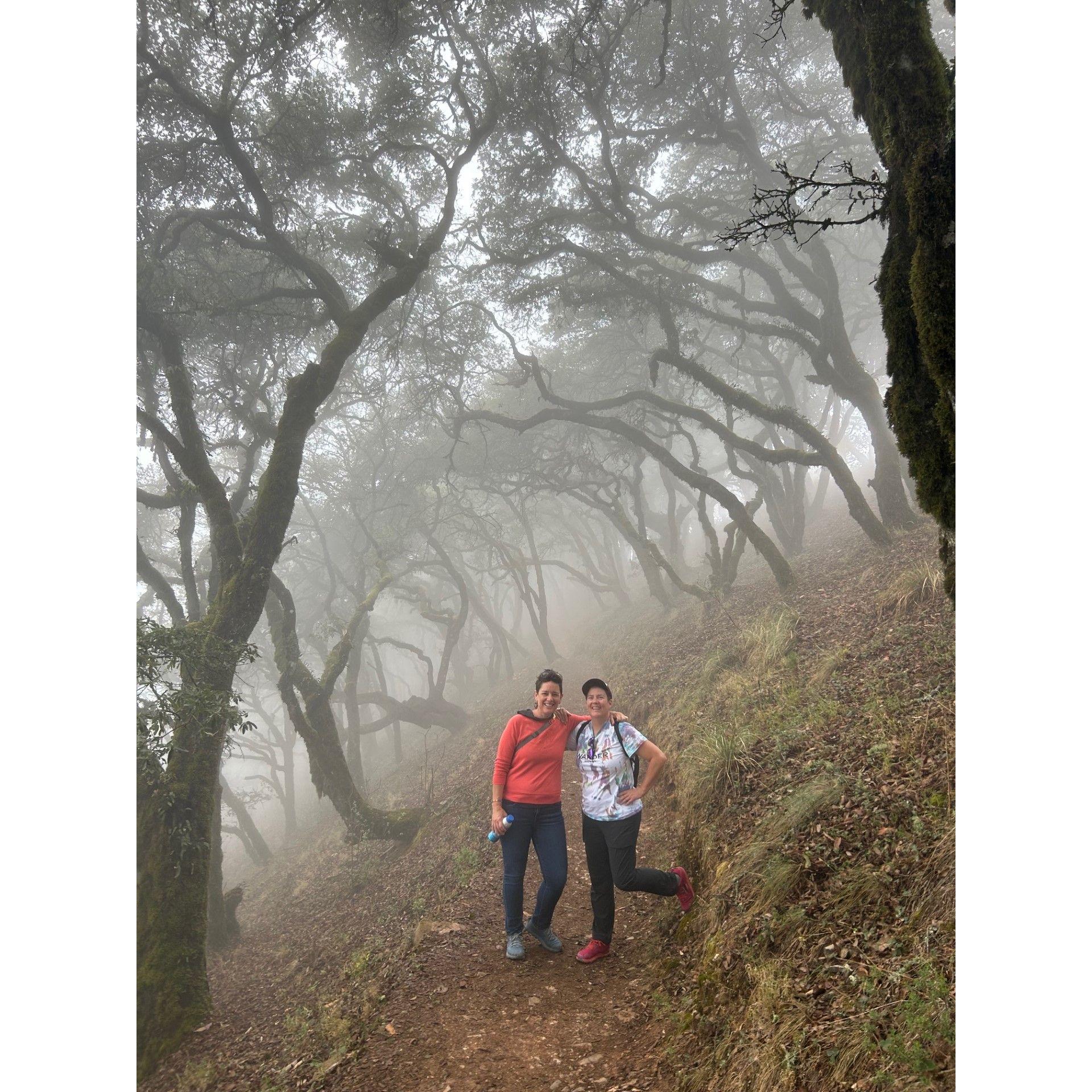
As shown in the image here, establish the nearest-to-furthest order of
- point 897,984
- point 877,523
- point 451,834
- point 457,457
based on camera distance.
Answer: point 897,984, point 451,834, point 877,523, point 457,457

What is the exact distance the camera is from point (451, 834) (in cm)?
1081

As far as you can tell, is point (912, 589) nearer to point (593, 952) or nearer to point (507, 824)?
point (593, 952)

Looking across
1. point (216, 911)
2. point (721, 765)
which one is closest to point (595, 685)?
point (721, 765)

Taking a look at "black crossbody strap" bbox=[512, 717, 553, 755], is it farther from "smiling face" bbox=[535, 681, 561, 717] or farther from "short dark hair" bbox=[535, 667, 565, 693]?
"short dark hair" bbox=[535, 667, 565, 693]

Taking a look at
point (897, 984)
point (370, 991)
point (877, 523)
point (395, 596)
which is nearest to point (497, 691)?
point (395, 596)

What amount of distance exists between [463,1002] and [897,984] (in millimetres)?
3224

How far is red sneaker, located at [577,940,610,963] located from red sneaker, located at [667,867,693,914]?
2.25 ft

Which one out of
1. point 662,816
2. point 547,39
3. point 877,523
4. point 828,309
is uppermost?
point 547,39

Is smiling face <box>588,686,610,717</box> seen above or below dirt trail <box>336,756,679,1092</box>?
above

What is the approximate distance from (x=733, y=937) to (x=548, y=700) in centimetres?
204

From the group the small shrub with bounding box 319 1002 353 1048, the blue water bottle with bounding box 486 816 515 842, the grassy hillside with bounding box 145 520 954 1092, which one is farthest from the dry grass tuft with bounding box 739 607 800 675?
the small shrub with bounding box 319 1002 353 1048

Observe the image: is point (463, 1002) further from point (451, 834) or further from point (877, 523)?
point (877, 523)

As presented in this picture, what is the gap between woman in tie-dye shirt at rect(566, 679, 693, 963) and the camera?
4.91 m

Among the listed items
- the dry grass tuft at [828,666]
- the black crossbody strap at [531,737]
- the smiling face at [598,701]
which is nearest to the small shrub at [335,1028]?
the black crossbody strap at [531,737]
